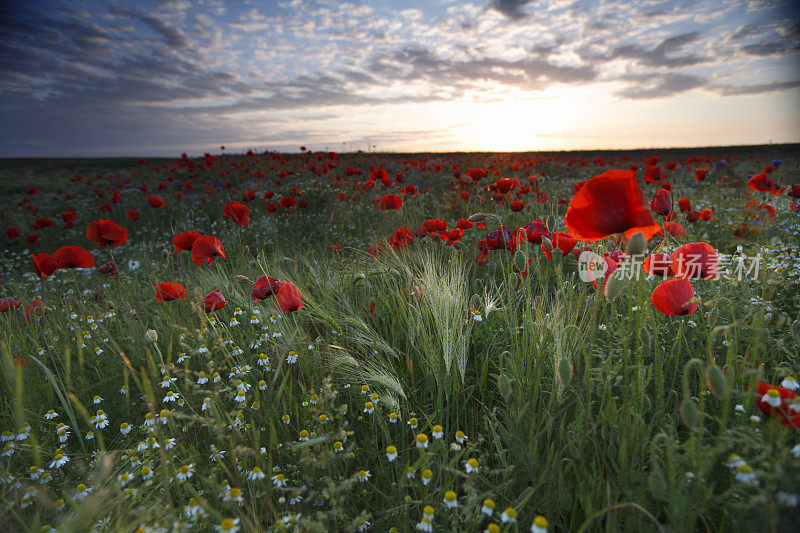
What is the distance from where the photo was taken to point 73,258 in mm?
3186

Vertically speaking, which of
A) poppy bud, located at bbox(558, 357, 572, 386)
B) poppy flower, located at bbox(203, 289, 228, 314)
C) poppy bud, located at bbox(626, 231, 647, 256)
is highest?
poppy bud, located at bbox(626, 231, 647, 256)

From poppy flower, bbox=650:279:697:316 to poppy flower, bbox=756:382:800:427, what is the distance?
1.75ft

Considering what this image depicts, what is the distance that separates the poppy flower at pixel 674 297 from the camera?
1.86m

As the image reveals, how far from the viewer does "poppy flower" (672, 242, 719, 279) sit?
1869mm

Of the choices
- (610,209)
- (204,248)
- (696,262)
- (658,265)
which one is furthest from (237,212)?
(696,262)

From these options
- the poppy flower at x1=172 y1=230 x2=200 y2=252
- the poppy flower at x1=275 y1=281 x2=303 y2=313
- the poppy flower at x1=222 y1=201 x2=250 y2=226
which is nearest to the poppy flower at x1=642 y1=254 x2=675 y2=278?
the poppy flower at x1=275 y1=281 x2=303 y2=313

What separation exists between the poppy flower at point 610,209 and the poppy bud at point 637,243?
0.08 meters

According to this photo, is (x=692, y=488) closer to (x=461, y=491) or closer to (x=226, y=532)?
(x=461, y=491)

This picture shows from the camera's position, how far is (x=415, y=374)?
233 cm

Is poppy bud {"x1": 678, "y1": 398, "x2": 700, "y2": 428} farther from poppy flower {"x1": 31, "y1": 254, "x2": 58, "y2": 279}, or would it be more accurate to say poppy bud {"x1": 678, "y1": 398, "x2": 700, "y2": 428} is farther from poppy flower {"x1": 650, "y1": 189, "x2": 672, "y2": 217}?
poppy flower {"x1": 31, "y1": 254, "x2": 58, "y2": 279}

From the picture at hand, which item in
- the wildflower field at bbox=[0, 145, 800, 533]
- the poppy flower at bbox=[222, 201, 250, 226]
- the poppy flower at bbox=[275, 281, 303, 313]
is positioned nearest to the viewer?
the wildflower field at bbox=[0, 145, 800, 533]

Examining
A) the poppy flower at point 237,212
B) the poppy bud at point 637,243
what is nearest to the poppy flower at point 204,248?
the poppy flower at point 237,212

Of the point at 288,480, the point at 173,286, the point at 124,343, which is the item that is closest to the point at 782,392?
the point at 288,480

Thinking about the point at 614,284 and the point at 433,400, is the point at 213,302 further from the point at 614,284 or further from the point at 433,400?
the point at 614,284
